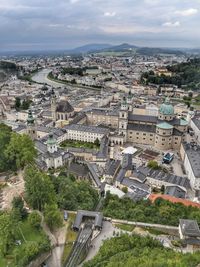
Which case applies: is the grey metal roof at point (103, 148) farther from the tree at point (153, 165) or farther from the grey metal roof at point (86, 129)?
the tree at point (153, 165)

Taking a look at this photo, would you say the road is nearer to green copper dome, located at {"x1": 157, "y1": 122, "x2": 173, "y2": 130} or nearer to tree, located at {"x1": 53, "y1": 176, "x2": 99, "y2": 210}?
tree, located at {"x1": 53, "y1": 176, "x2": 99, "y2": 210}

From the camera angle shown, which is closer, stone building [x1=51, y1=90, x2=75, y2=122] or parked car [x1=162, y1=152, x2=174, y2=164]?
parked car [x1=162, y1=152, x2=174, y2=164]

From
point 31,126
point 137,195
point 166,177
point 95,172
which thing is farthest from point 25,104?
point 137,195

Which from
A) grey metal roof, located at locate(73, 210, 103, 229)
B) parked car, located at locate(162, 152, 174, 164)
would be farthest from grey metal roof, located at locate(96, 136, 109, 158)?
grey metal roof, located at locate(73, 210, 103, 229)

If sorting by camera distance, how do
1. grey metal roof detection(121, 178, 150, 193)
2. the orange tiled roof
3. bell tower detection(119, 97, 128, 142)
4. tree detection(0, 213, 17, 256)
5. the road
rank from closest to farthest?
1. tree detection(0, 213, 17, 256)
2. the road
3. the orange tiled roof
4. grey metal roof detection(121, 178, 150, 193)
5. bell tower detection(119, 97, 128, 142)

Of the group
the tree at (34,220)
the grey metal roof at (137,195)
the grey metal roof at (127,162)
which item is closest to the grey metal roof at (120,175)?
the grey metal roof at (127,162)

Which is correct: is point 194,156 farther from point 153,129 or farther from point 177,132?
point 153,129

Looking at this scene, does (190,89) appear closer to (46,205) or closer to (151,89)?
(151,89)
